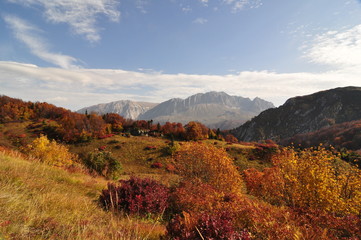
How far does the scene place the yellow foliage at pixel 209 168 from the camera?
606 inches

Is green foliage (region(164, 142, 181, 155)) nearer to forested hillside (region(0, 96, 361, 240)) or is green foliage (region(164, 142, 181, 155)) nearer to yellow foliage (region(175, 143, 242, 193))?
forested hillside (region(0, 96, 361, 240))

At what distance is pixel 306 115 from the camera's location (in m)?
172

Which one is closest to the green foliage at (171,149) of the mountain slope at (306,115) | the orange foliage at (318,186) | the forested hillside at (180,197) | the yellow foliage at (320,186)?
the forested hillside at (180,197)

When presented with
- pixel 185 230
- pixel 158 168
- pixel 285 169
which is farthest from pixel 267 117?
pixel 185 230

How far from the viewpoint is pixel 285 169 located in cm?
1589

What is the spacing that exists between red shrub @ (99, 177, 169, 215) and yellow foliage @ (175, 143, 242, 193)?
732cm

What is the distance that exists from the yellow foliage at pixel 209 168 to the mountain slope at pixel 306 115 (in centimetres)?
14310

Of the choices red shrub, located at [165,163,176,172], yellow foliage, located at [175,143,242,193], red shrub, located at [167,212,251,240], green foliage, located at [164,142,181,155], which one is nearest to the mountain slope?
green foliage, located at [164,142,181,155]

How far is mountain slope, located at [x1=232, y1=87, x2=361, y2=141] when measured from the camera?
491ft

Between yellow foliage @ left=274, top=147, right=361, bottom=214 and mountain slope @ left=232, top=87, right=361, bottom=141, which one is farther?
mountain slope @ left=232, top=87, right=361, bottom=141

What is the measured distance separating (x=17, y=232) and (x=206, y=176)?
14.3 meters

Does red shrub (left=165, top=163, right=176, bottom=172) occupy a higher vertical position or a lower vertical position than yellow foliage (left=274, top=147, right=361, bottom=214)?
lower

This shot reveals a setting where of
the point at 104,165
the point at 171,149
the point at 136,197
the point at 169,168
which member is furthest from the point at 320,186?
the point at 171,149

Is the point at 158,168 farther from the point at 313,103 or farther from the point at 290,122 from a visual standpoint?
the point at 313,103
